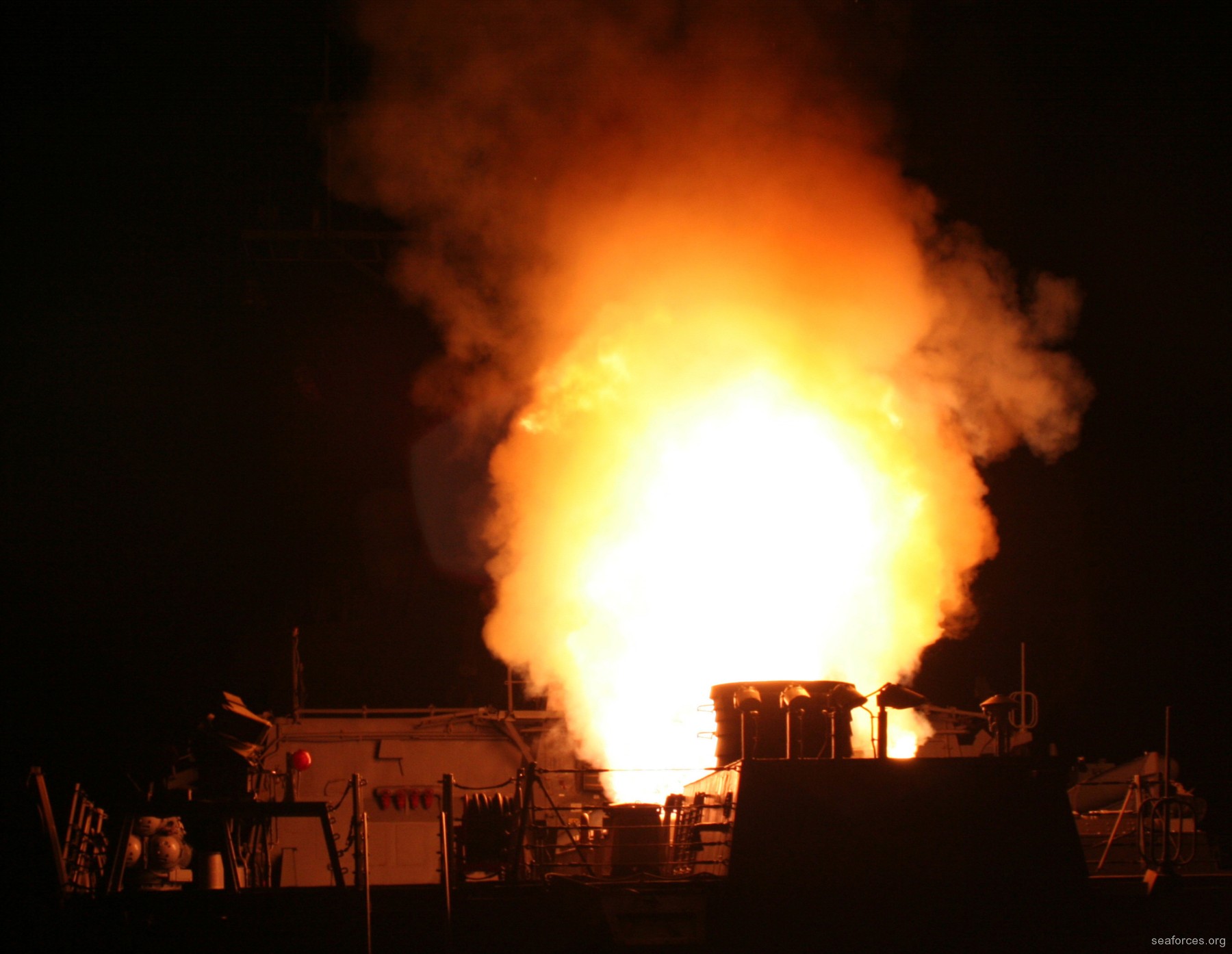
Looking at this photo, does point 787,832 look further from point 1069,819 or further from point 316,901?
point 316,901

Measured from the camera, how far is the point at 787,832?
33.3ft

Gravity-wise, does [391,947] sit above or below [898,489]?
below

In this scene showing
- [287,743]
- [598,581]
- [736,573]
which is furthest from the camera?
[287,743]

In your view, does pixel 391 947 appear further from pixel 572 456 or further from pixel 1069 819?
pixel 572 456

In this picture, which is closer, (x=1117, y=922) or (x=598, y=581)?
(x=1117, y=922)

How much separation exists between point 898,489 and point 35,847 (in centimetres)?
1079

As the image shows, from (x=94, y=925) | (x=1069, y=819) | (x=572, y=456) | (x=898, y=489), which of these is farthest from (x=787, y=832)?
(x=572, y=456)

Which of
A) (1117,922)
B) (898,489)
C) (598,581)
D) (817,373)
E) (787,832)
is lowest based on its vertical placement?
(1117,922)

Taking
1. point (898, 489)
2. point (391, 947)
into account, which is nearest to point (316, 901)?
point (391, 947)

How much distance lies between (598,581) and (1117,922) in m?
8.39

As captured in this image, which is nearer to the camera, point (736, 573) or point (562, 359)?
point (736, 573)

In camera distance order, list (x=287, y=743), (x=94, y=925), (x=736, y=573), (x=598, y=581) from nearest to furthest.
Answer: (x=94, y=925) < (x=736, y=573) < (x=598, y=581) < (x=287, y=743)

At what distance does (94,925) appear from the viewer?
396 inches

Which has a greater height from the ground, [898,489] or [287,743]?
[898,489]
